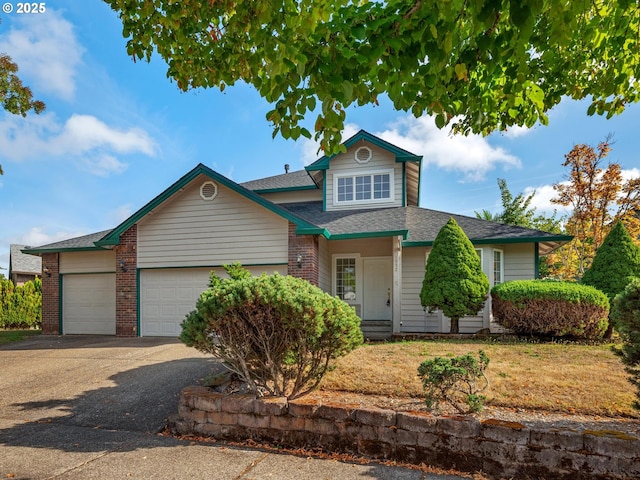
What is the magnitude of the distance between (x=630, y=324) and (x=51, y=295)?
585 inches

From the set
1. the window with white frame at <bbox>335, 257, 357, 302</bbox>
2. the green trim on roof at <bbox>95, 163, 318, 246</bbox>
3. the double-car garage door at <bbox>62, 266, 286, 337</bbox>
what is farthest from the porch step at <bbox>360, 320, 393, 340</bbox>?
the green trim on roof at <bbox>95, 163, 318, 246</bbox>

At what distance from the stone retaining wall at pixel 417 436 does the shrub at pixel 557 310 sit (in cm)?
635

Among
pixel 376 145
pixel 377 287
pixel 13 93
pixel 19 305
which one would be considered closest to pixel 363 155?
pixel 376 145

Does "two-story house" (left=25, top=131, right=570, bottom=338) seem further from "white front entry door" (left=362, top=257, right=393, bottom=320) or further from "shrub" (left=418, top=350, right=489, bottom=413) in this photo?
"shrub" (left=418, top=350, right=489, bottom=413)

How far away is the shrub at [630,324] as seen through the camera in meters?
3.41

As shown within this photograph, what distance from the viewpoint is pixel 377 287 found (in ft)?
40.4

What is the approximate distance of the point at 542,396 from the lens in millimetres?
4527

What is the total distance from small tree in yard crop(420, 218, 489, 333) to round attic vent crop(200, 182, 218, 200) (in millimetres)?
6402

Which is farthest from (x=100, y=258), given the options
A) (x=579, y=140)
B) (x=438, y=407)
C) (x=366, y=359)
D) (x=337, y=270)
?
(x=579, y=140)

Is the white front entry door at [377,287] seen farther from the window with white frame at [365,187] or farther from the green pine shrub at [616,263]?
the green pine shrub at [616,263]

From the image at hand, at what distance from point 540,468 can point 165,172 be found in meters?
14.1

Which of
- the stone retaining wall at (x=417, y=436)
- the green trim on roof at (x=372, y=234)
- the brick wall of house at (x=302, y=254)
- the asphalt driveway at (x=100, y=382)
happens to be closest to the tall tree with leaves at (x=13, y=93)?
the asphalt driveway at (x=100, y=382)

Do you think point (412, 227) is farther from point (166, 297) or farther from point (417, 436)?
point (417, 436)

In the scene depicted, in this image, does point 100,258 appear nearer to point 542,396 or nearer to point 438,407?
point 438,407
